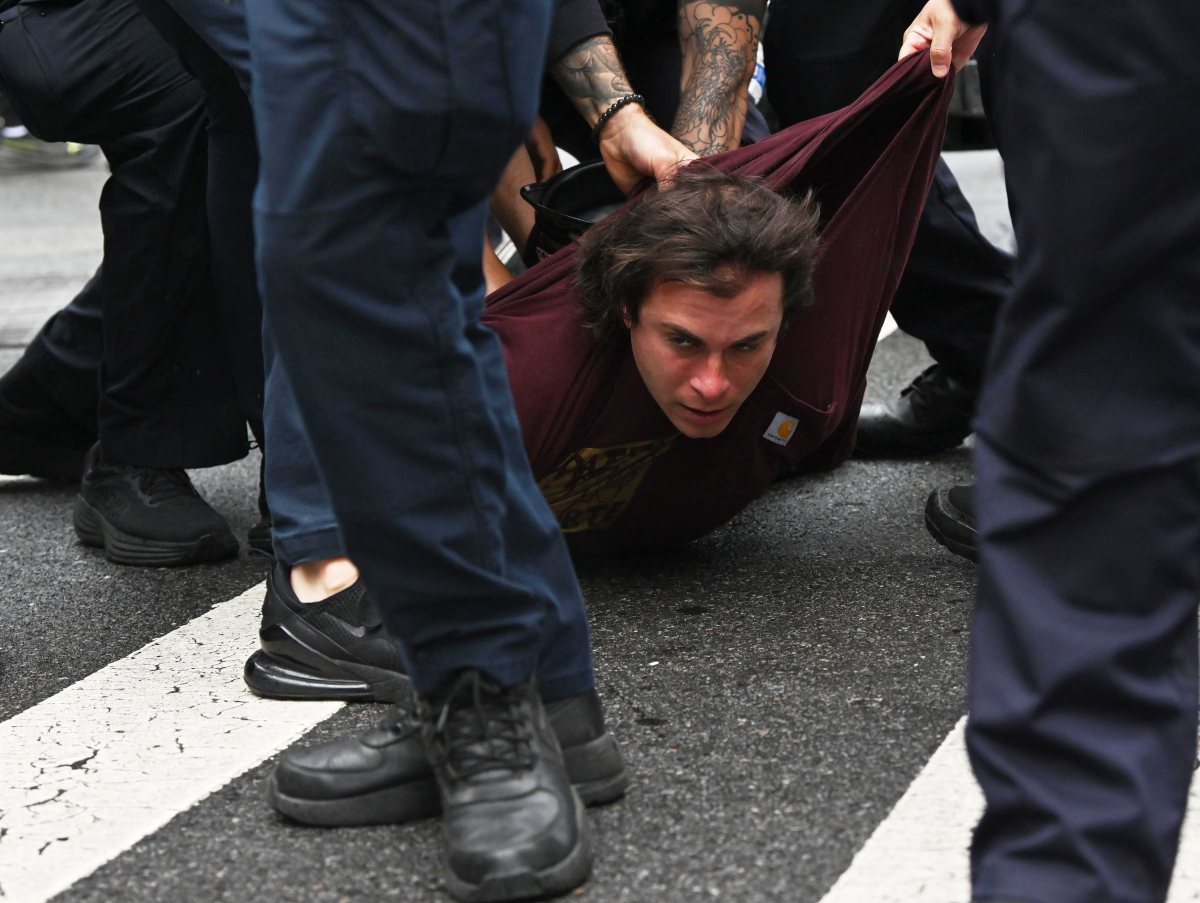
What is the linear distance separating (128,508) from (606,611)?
97cm

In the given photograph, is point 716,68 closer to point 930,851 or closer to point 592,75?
point 592,75

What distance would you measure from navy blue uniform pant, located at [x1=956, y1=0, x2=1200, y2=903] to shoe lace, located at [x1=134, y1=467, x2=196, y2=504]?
194 cm

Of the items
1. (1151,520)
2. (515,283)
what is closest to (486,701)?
(1151,520)

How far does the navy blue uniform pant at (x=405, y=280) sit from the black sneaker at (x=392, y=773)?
0.51 ft

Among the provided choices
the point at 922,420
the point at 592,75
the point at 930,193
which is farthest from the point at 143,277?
the point at 922,420

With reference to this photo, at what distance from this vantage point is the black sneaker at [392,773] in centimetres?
170

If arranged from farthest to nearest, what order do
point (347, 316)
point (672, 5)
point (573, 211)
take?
point (672, 5)
point (573, 211)
point (347, 316)

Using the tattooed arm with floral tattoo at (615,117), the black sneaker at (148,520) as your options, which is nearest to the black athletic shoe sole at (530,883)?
the tattooed arm with floral tattoo at (615,117)

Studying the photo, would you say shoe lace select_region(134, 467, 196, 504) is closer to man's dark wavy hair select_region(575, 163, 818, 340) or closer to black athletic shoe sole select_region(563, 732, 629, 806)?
man's dark wavy hair select_region(575, 163, 818, 340)

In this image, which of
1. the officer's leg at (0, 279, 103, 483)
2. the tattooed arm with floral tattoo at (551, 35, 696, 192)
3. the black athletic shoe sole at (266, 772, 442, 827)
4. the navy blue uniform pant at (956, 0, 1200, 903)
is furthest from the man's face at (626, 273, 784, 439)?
the officer's leg at (0, 279, 103, 483)

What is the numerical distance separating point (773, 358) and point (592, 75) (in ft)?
2.19

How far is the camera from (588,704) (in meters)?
1.71

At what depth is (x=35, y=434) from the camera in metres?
3.29

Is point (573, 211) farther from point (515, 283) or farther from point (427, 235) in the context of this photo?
point (427, 235)
